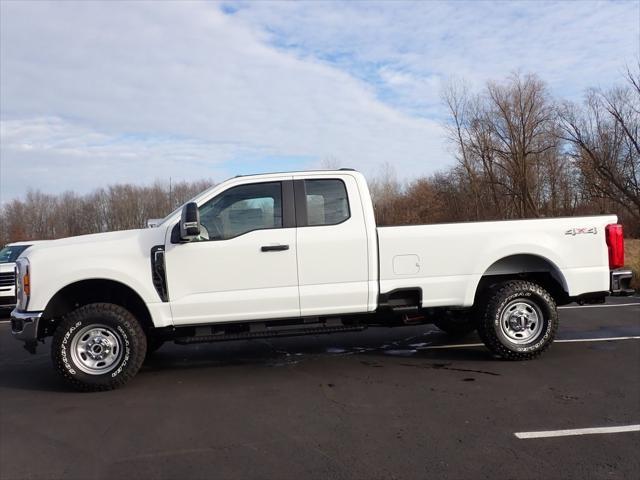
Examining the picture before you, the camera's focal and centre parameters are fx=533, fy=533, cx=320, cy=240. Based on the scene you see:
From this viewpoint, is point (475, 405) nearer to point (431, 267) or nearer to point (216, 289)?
point (431, 267)

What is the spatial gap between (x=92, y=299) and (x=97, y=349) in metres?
0.62

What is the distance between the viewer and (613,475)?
11.4 feet

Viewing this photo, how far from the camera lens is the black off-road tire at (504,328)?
20.4 ft

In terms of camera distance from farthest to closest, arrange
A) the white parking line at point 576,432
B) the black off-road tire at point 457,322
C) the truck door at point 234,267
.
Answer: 1. the black off-road tire at point 457,322
2. the truck door at point 234,267
3. the white parking line at point 576,432

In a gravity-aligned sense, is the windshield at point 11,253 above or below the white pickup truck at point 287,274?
above

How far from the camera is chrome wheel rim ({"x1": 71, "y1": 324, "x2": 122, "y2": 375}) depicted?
5594 millimetres

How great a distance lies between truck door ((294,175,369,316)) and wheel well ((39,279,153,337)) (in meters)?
1.83

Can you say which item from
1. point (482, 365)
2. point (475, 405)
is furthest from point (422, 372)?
point (475, 405)

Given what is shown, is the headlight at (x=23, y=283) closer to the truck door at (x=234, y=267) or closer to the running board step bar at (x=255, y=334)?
the truck door at (x=234, y=267)

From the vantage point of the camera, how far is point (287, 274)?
577 centimetres

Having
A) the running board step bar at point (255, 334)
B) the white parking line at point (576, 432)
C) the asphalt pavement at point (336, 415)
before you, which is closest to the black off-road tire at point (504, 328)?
the asphalt pavement at point (336, 415)

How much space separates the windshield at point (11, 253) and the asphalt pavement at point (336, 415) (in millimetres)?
6100

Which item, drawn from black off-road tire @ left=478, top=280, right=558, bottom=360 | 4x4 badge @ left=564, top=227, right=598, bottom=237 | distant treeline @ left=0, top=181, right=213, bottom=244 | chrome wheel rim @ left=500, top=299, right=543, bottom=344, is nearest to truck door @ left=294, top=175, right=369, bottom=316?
black off-road tire @ left=478, top=280, right=558, bottom=360

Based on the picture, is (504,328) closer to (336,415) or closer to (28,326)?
(336,415)
